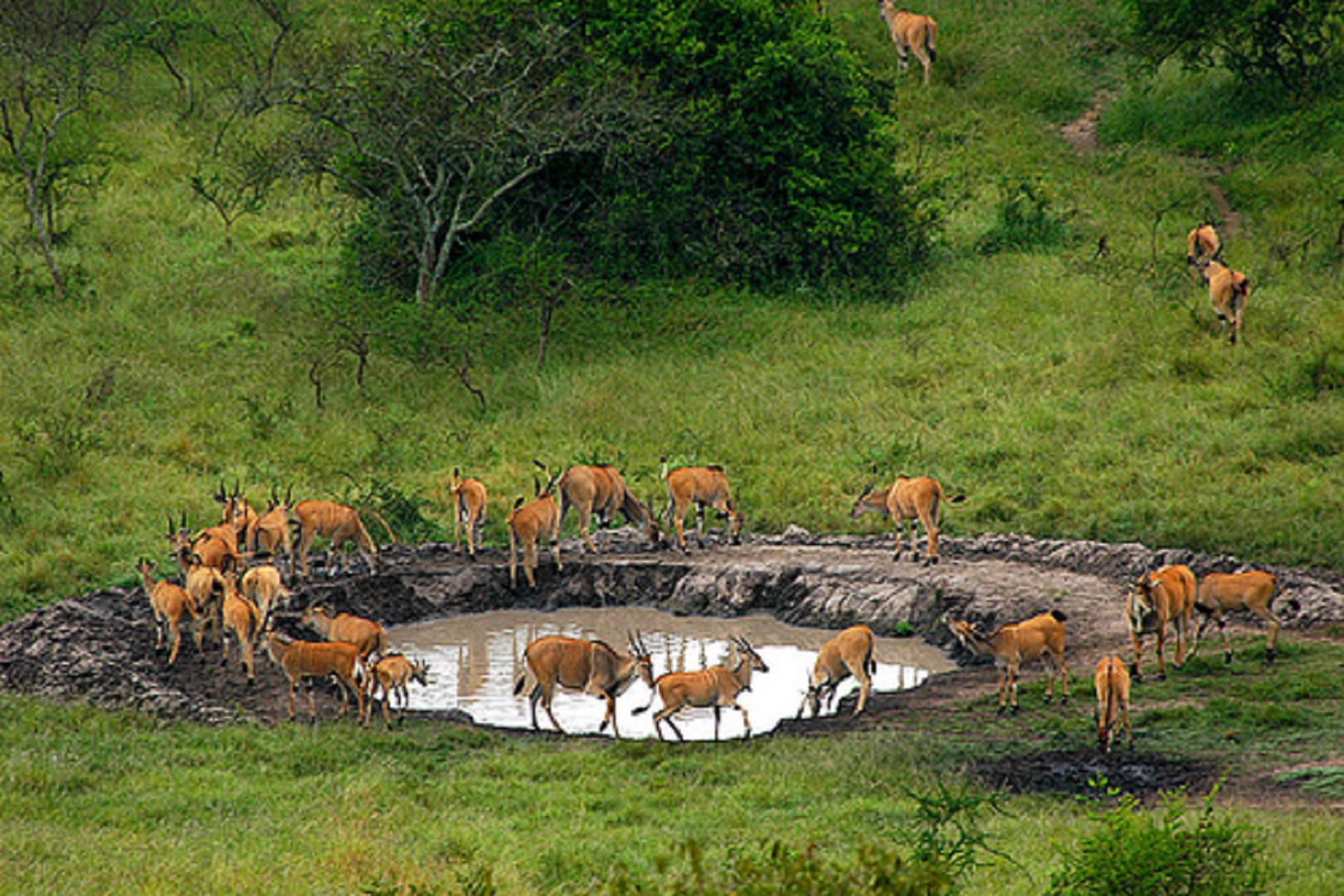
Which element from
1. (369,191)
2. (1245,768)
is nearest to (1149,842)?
(1245,768)

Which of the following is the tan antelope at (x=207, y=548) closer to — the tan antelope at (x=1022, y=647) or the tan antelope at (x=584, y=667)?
the tan antelope at (x=584, y=667)

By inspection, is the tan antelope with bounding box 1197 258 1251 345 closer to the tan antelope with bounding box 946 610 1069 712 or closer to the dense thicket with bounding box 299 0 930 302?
the dense thicket with bounding box 299 0 930 302

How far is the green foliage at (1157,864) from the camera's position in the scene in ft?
26.3

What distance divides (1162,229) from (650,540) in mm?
15944

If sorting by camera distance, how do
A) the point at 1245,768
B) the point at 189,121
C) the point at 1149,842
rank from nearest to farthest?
1. the point at 1149,842
2. the point at 1245,768
3. the point at 189,121

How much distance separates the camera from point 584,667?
44.3 feet

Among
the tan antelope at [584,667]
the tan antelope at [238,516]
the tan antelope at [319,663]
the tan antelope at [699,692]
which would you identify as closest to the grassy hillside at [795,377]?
the tan antelope at [238,516]

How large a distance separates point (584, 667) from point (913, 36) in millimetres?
28955

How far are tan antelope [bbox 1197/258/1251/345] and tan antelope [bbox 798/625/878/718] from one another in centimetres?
1245

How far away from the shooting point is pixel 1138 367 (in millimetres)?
24031

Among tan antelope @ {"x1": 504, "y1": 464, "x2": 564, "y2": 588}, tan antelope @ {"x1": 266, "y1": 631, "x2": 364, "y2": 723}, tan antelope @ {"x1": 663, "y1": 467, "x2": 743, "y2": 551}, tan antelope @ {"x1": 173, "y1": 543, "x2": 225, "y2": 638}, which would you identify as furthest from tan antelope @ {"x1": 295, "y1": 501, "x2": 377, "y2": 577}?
tan antelope @ {"x1": 266, "y1": 631, "x2": 364, "y2": 723}

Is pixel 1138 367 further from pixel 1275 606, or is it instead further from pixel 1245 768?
pixel 1245 768

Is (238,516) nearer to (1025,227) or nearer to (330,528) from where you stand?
(330,528)

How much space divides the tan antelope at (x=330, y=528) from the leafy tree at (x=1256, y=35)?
2294 cm
